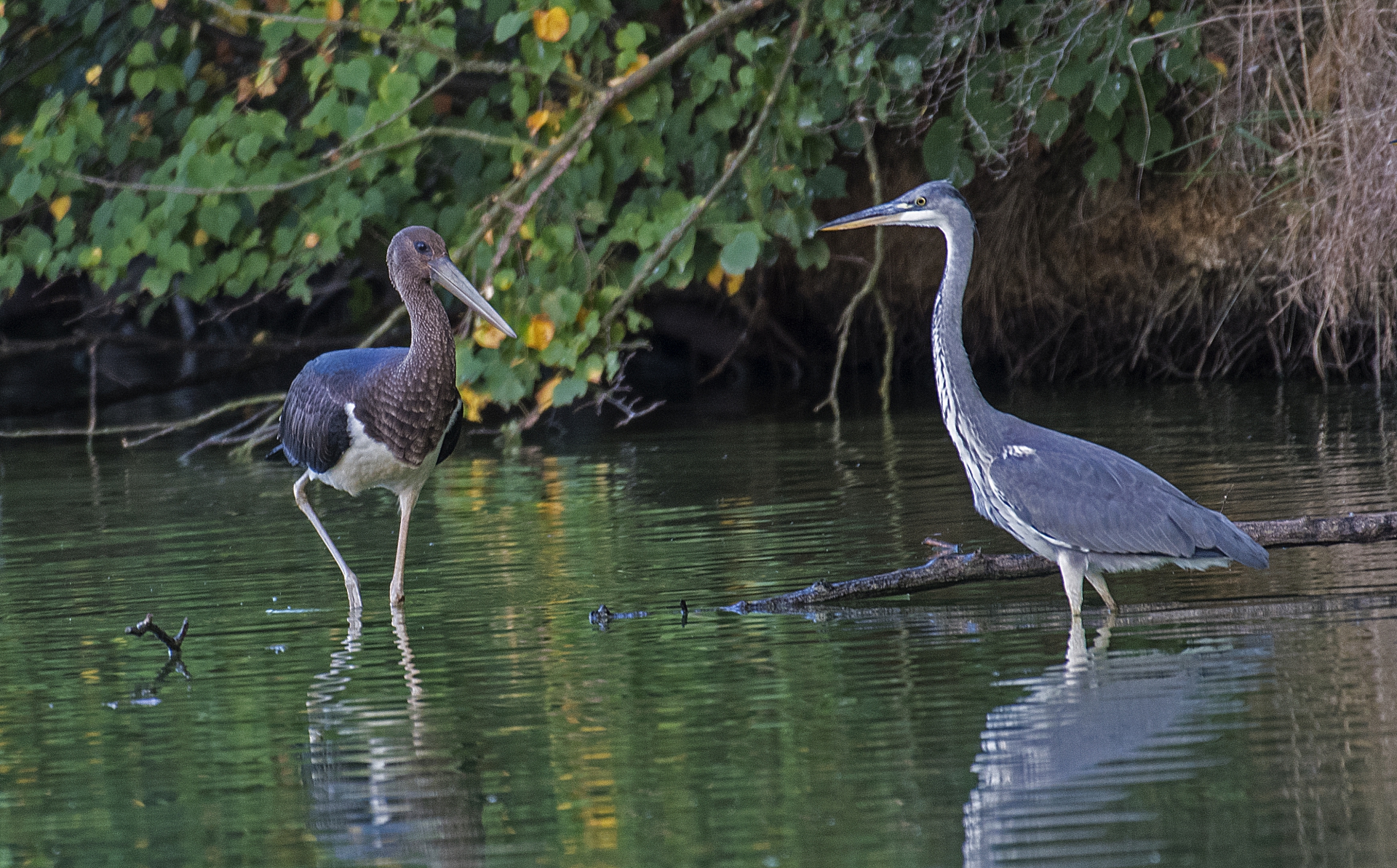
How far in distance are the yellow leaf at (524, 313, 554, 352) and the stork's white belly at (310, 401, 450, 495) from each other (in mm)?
2370

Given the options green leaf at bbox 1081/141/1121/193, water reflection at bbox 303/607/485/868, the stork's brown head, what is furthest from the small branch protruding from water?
green leaf at bbox 1081/141/1121/193

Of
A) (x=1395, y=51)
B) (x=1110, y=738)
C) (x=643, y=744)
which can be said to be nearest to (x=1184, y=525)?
(x=1110, y=738)

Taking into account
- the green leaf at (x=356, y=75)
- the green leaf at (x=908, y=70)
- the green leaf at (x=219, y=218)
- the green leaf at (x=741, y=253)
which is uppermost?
the green leaf at (x=356, y=75)

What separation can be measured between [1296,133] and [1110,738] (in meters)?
6.81

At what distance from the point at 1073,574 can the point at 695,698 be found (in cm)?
146

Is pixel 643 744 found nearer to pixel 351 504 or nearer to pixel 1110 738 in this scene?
pixel 1110 738

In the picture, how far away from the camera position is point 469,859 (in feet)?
12.0

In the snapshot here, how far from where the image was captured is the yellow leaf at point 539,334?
976cm

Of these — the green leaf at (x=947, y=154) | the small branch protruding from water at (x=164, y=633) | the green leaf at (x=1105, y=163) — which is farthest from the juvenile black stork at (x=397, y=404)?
the green leaf at (x=1105, y=163)

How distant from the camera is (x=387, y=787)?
4188 millimetres

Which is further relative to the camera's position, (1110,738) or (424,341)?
(424,341)

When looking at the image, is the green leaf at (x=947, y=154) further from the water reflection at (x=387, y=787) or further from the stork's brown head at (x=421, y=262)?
the water reflection at (x=387, y=787)

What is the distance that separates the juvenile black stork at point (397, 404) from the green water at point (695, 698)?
43 cm

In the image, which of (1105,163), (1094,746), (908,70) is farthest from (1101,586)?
(1105,163)
